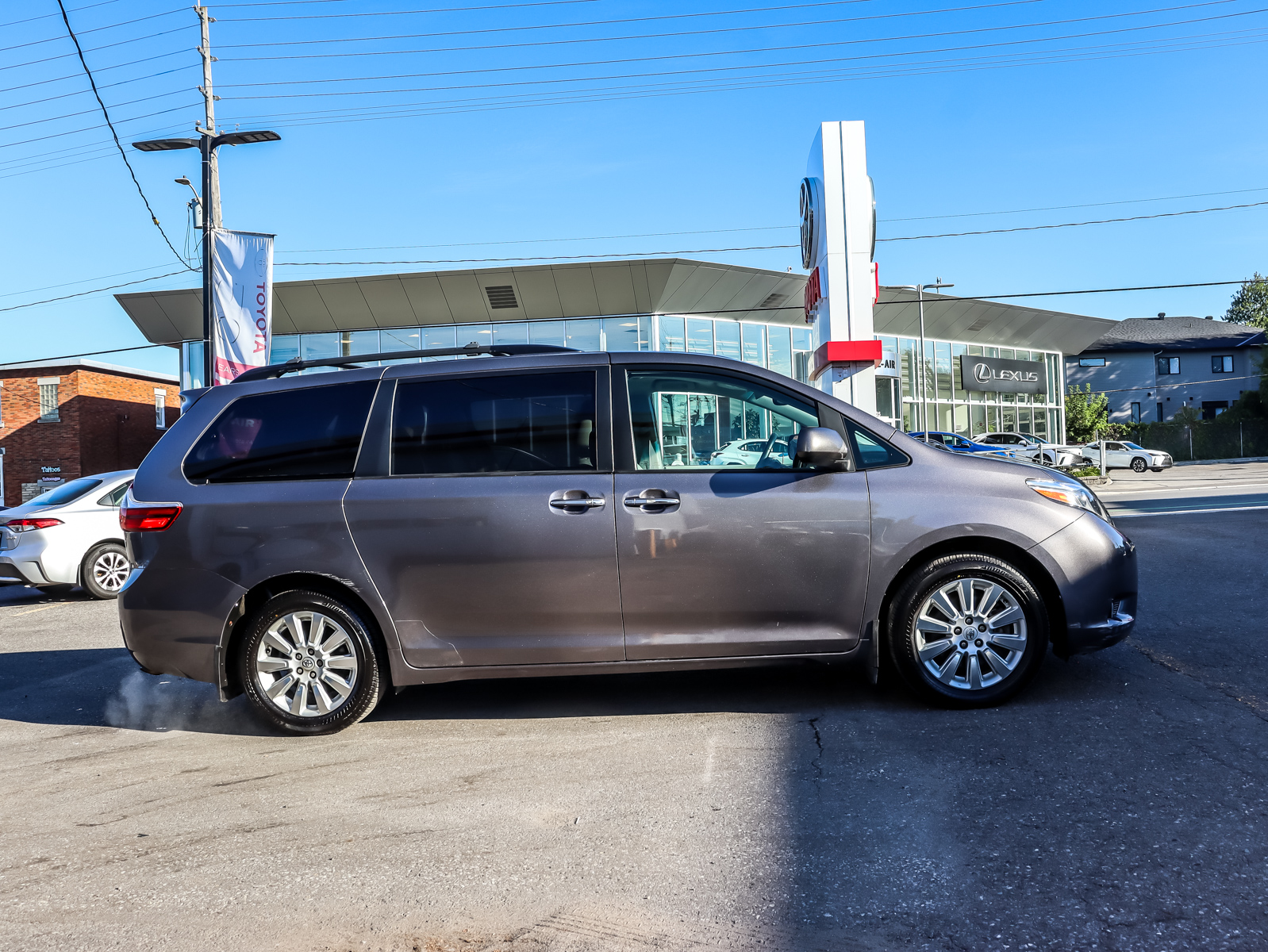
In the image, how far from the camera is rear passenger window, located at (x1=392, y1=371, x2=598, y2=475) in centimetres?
484

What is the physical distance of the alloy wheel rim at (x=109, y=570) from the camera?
11195mm

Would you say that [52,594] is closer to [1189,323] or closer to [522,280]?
[522,280]

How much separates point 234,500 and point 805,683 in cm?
318

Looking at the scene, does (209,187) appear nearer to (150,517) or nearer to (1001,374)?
(150,517)

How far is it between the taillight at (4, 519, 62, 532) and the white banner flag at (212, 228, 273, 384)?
6.98m

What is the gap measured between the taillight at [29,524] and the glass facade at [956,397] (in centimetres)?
3144

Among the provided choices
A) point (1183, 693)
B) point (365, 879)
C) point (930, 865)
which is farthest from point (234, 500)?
point (1183, 693)

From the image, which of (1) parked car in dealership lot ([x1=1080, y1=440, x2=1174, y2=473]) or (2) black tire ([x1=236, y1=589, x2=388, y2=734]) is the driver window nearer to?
(2) black tire ([x1=236, y1=589, x2=388, y2=734])

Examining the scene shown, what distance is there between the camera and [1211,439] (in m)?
54.3

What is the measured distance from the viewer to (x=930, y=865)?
307 cm

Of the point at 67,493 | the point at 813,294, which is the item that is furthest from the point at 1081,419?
the point at 67,493

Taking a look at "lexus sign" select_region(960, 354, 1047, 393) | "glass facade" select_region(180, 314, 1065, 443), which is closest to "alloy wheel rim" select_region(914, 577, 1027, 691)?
"glass facade" select_region(180, 314, 1065, 443)

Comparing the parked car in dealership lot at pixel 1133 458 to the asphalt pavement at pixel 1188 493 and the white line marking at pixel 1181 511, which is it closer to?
the asphalt pavement at pixel 1188 493

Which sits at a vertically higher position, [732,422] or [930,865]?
[732,422]
